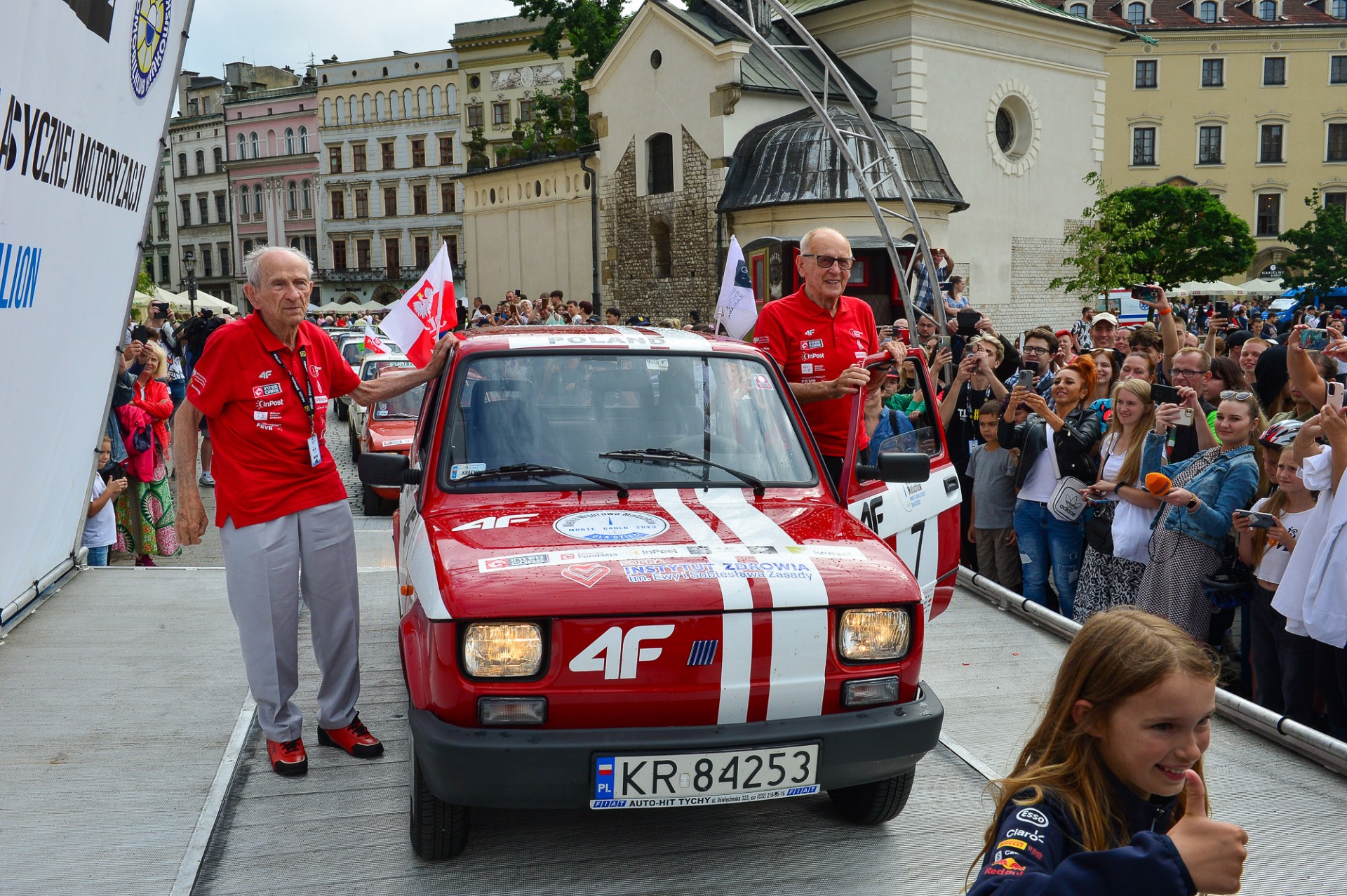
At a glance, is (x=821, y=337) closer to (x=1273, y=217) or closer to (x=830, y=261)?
(x=830, y=261)

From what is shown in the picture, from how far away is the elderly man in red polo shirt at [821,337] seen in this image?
6066 mm

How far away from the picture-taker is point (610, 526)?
166 inches

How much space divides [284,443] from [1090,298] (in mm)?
38505

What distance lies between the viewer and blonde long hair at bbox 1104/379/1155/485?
23.6 feet

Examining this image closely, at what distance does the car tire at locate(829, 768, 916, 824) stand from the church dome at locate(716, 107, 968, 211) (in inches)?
1111

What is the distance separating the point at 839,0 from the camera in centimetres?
3747

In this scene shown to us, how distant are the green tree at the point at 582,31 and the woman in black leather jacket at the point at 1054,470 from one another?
3883 cm

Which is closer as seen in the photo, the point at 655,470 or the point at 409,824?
the point at 409,824

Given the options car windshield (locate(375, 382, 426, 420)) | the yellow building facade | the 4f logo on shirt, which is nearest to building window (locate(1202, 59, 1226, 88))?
the yellow building facade

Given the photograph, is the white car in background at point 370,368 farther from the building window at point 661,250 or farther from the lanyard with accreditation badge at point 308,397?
the building window at point 661,250

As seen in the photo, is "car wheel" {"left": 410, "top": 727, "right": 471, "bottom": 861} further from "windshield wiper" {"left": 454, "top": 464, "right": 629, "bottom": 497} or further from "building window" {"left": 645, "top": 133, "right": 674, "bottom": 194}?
"building window" {"left": 645, "top": 133, "right": 674, "bottom": 194}

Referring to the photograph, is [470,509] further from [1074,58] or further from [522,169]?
[522,169]

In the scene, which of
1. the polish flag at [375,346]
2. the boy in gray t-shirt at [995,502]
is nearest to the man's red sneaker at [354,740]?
the boy in gray t-shirt at [995,502]

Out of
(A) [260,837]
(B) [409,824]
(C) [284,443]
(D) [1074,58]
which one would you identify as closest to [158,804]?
(A) [260,837]
